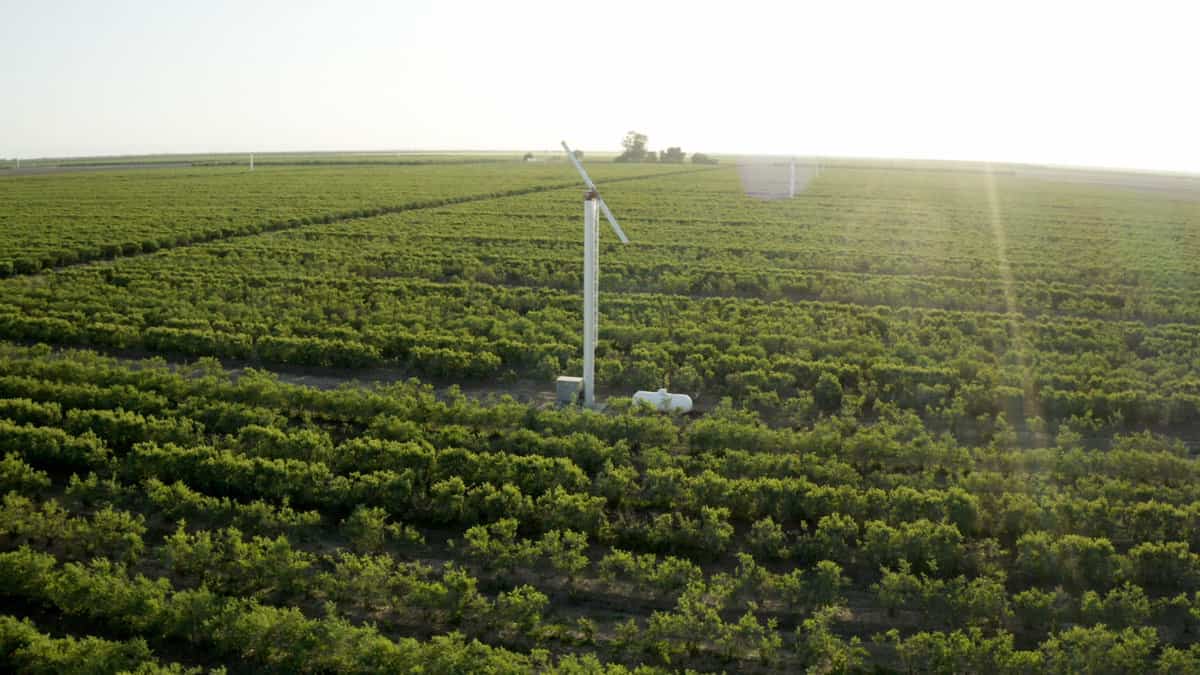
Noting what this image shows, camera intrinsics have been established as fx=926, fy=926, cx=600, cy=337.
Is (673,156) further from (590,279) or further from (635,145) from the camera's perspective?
(590,279)

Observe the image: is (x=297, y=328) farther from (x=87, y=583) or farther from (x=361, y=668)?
(x=361, y=668)

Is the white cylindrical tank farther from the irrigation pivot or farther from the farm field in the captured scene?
the irrigation pivot

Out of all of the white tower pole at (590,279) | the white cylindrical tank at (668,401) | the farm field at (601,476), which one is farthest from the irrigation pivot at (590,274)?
the farm field at (601,476)

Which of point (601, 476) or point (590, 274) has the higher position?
point (590, 274)

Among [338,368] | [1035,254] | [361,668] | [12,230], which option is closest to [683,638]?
[361,668]

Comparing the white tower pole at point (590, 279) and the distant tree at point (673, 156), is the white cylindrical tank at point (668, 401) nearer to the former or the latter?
the white tower pole at point (590, 279)

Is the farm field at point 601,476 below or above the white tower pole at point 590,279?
below

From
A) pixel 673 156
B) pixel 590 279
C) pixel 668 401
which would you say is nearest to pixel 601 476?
pixel 668 401
